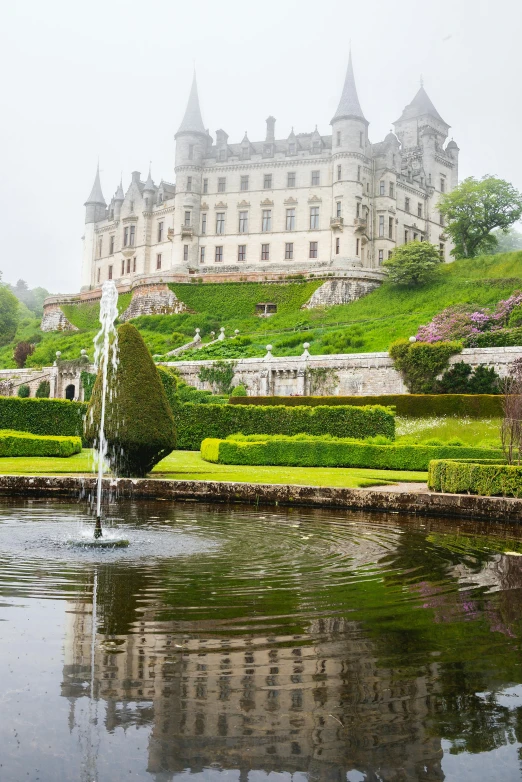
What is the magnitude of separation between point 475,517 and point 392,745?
30.6 ft

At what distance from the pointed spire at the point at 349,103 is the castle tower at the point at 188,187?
12.7 metres

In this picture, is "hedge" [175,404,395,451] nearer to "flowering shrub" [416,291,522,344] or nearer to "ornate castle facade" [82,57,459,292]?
"flowering shrub" [416,291,522,344]

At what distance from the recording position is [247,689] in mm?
3729

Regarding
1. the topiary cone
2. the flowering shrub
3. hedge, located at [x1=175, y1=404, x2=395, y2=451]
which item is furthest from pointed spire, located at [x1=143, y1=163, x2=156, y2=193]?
the topiary cone

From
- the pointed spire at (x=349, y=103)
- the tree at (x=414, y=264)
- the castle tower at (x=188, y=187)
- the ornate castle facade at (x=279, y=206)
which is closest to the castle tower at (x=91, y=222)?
the ornate castle facade at (x=279, y=206)

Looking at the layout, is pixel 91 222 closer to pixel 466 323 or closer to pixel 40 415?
pixel 466 323

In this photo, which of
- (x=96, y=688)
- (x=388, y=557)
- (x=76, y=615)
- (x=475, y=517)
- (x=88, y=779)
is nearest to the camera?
(x=88, y=779)

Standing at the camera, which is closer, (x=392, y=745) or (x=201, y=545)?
(x=392, y=745)

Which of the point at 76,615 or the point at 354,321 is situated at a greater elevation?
the point at 354,321

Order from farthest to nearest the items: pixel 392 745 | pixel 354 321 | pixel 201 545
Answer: pixel 354 321
pixel 201 545
pixel 392 745

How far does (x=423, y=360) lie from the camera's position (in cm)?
3294

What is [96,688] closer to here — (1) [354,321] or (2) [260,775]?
(2) [260,775]

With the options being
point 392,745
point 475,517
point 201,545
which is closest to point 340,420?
point 475,517

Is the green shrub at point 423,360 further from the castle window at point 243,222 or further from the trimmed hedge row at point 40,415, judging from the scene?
the castle window at point 243,222
